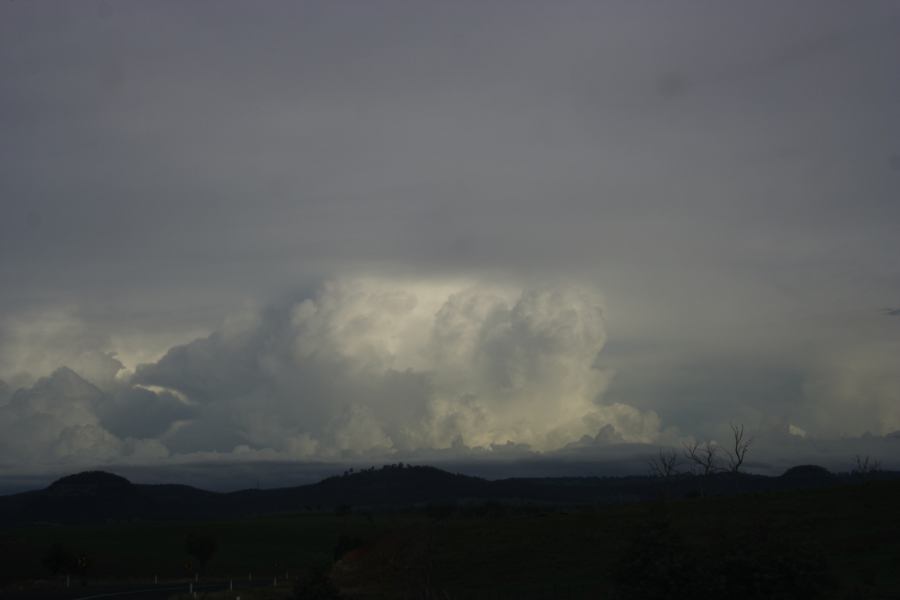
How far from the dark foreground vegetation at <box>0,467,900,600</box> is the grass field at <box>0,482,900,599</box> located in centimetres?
8

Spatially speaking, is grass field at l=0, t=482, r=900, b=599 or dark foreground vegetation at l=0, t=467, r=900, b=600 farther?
grass field at l=0, t=482, r=900, b=599

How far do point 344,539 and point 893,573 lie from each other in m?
71.9

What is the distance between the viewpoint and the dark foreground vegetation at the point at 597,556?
32594 mm

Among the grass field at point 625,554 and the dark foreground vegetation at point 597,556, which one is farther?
the grass field at point 625,554

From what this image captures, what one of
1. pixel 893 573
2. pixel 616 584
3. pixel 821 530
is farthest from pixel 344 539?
pixel 616 584

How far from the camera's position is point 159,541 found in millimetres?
179250

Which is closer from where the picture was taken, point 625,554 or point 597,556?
point 625,554

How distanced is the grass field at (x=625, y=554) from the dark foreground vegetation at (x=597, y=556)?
79 millimetres

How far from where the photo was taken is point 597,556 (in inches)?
3219

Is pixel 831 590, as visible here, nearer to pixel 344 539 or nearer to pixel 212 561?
pixel 344 539

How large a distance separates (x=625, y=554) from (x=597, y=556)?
49.4 metres

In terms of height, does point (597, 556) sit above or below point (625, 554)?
below

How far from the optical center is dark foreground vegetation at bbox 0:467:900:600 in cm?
3259

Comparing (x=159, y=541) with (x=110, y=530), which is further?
(x=110, y=530)
